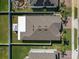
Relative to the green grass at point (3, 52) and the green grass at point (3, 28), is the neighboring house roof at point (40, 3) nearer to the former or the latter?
the green grass at point (3, 28)

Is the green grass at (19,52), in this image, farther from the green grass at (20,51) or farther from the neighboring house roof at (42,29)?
the neighboring house roof at (42,29)

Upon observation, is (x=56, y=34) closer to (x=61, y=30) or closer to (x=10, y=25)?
(x=61, y=30)

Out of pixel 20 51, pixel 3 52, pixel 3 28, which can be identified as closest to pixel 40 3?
pixel 3 28

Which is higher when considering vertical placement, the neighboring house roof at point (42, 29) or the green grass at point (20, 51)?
the neighboring house roof at point (42, 29)

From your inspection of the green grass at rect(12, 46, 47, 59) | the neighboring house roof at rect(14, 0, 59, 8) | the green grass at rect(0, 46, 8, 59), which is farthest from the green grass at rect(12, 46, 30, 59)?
the neighboring house roof at rect(14, 0, 59, 8)

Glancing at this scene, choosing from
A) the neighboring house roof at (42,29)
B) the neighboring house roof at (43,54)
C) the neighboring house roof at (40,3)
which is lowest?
the neighboring house roof at (43,54)

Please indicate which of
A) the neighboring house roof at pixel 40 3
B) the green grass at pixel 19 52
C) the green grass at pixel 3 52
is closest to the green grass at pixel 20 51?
the green grass at pixel 19 52

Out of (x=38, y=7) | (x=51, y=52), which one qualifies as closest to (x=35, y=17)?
(x=38, y=7)

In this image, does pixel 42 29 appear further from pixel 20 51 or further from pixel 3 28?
pixel 3 28
